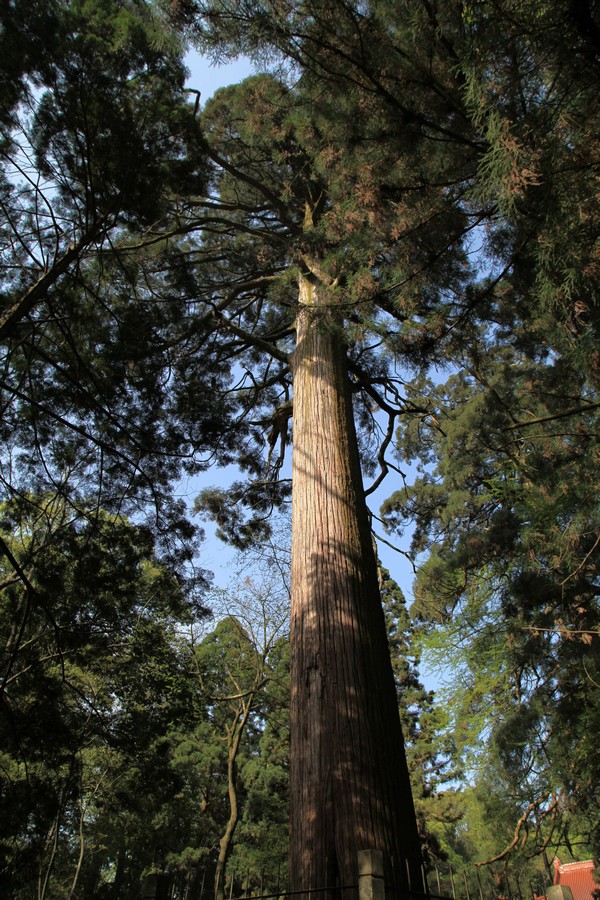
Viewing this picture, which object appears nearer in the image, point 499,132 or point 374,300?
point 499,132

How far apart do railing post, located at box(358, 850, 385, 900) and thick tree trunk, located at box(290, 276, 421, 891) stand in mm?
462

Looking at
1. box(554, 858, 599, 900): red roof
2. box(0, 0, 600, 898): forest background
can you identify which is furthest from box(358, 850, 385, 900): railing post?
box(554, 858, 599, 900): red roof

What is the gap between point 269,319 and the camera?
7551mm

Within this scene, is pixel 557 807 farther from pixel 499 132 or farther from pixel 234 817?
pixel 499 132

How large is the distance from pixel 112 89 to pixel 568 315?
3.07m

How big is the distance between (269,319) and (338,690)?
5.70m

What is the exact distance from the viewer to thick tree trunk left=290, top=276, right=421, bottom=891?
2.28 m

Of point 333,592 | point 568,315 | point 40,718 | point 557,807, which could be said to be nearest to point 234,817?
point 557,807

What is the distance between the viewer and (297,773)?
8.30 ft

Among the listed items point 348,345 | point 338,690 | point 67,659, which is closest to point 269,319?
point 348,345

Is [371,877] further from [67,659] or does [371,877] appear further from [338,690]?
[67,659]

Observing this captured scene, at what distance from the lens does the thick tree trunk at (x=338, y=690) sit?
2.28 m

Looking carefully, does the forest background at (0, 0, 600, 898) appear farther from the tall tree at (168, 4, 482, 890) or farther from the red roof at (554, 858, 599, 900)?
the red roof at (554, 858, 599, 900)

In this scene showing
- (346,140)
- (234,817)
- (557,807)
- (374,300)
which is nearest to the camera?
(346,140)
